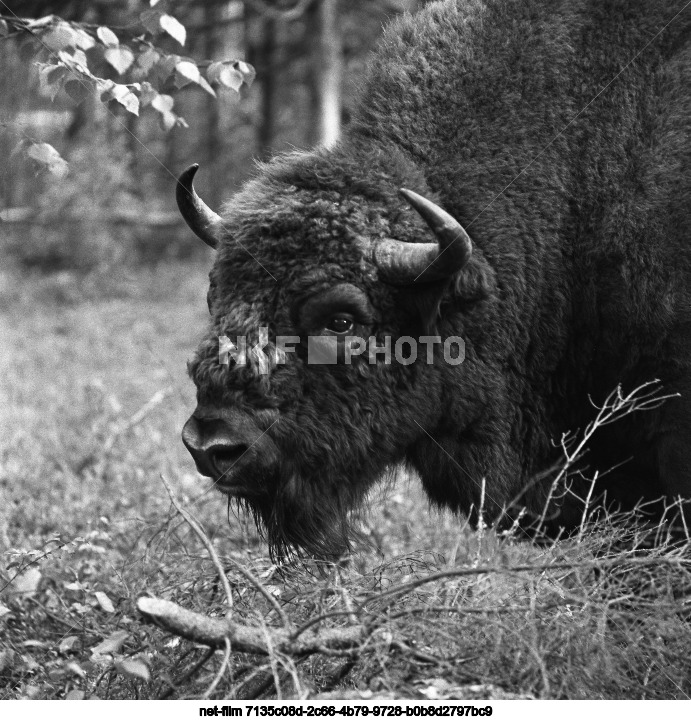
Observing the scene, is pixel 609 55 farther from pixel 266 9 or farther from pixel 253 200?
pixel 266 9

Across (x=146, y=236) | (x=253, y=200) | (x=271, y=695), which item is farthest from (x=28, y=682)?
(x=146, y=236)

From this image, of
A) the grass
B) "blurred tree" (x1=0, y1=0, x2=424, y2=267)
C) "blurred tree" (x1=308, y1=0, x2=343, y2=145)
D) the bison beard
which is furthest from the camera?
"blurred tree" (x1=308, y1=0, x2=343, y2=145)

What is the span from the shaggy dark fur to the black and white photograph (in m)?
0.01

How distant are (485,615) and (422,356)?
3.80 ft

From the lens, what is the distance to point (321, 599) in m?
3.28

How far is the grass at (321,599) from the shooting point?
3.05 meters

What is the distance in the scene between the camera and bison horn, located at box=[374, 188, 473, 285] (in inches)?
139

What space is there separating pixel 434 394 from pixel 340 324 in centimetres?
53

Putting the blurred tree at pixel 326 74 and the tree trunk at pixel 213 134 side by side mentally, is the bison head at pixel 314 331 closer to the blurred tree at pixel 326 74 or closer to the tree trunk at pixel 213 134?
the blurred tree at pixel 326 74

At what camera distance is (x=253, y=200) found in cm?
387

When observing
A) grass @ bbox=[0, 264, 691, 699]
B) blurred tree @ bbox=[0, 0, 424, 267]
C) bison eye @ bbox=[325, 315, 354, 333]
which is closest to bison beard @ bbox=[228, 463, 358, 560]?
grass @ bbox=[0, 264, 691, 699]

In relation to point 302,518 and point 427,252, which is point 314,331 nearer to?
point 427,252

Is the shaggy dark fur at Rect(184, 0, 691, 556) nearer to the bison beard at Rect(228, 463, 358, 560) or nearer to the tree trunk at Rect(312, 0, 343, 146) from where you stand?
the bison beard at Rect(228, 463, 358, 560)

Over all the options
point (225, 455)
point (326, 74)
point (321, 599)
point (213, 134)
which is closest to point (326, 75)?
point (326, 74)
